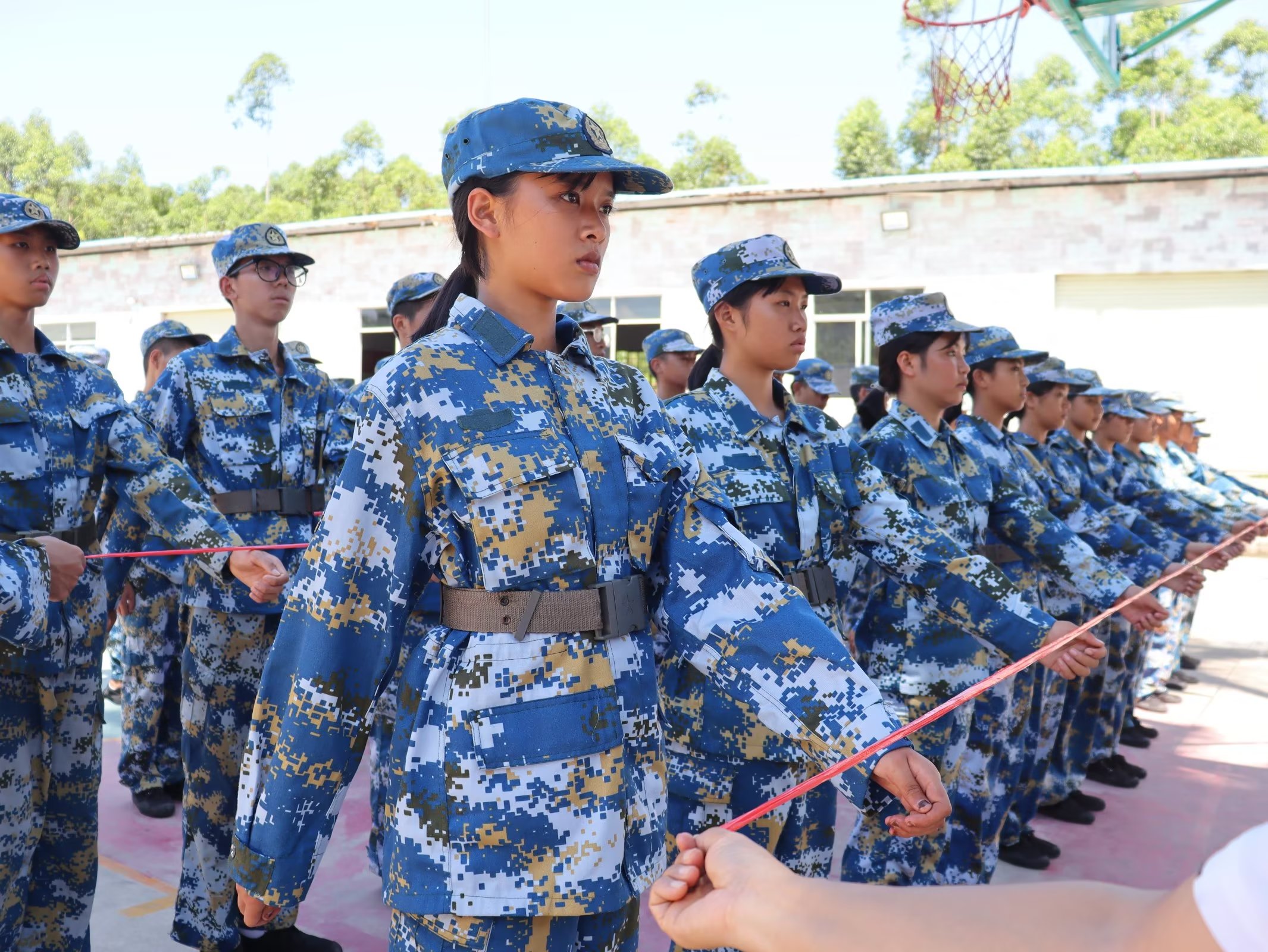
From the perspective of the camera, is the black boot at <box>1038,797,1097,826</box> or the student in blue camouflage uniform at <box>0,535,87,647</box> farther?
the black boot at <box>1038,797,1097,826</box>

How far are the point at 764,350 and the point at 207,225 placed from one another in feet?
196

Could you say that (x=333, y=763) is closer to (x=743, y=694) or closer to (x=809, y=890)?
(x=743, y=694)

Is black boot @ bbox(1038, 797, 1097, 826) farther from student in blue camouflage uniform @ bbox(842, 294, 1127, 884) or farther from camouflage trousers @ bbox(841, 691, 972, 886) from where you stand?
camouflage trousers @ bbox(841, 691, 972, 886)

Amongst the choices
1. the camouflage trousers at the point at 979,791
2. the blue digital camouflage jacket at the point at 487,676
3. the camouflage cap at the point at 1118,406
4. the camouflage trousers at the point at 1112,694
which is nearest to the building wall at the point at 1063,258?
the camouflage cap at the point at 1118,406

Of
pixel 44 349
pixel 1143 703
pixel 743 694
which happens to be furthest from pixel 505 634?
pixel 1143 703

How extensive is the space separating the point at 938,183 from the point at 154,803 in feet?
50.1

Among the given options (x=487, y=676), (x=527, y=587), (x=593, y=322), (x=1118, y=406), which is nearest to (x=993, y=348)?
(x=593, y=322)

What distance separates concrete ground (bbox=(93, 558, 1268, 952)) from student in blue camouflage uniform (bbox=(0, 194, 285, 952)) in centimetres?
85

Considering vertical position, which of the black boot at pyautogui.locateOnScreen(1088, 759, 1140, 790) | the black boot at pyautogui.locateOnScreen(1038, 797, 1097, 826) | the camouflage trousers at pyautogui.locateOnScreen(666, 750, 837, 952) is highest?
the camouflage trousers at pyautogui.locateOnScreen(666, 750, 837, 952)

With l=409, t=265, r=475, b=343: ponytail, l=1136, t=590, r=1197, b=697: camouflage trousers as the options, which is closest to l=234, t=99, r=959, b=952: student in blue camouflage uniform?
l=409, t=265, r=475, b=343: ponytail

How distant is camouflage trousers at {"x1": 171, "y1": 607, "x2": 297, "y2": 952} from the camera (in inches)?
149

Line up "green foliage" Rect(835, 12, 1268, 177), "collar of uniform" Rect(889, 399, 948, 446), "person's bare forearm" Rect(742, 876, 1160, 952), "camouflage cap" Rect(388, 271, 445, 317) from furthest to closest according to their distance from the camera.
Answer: "green foliage" Rect(835, 12, 1268, 177)
"camouflage cap" Rect(388, 271, 445, 317)
"collar of uniform" Rect(889, 399, 948, 446)
"person's bare forearm" Rect(742, 876, 1160, 952)

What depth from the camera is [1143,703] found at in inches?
342

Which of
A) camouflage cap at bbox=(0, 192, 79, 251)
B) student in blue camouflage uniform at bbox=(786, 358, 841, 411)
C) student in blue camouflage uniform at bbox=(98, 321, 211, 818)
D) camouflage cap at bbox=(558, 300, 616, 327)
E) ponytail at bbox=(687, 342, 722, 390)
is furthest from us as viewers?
student in blue camouflage uniform at bbox=(786, 358, 841, 411)
